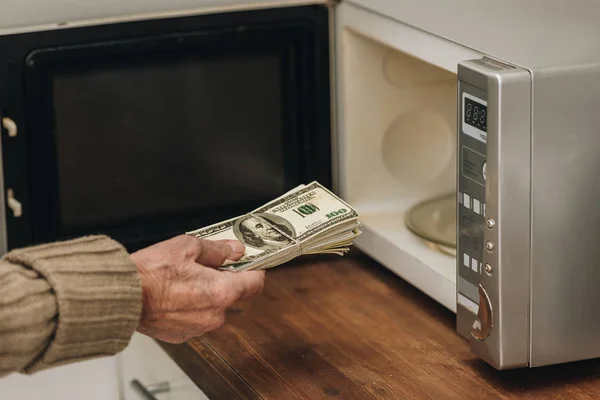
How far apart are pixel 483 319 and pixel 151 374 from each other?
1.53ft

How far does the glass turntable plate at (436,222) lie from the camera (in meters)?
1.27

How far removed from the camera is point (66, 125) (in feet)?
Answer: 4.26

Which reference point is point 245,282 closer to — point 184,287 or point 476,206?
point 184,287

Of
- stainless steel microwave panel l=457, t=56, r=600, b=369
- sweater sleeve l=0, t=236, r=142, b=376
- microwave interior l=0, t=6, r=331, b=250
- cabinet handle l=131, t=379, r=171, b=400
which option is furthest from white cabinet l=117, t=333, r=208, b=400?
stainless steel microwave panel l=457, t=56, r=600, b=369

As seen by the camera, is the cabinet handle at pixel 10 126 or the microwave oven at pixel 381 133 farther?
the cabinet handle at pixel 10 126

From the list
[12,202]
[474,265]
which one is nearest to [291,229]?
[474,265]

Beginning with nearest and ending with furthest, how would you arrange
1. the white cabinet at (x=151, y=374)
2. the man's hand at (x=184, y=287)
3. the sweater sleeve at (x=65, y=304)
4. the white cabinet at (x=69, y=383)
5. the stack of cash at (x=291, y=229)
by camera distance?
the sweater sleeve at (x=65, y=304) < the man's hand at (x=184, y=287) < the stack of cash at (x=291, y=229) < the white cabinet at (x=151, y=374) < the white cabinet at (x=69, y=383)

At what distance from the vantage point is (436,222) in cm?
135

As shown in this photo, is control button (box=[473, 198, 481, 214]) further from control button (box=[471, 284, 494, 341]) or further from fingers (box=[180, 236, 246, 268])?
fingers (box=[180, 236, 246, 268])

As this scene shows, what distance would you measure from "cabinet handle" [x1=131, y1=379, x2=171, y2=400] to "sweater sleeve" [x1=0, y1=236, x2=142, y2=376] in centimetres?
30

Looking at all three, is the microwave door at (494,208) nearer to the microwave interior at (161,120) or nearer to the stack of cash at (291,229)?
the stack of cash at (291,229)

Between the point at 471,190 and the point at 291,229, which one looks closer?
the point at 471,190

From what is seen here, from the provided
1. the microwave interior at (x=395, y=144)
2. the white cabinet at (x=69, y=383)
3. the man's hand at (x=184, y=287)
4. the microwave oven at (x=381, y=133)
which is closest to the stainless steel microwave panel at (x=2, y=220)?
the microwave oven at (x=381, y=133)

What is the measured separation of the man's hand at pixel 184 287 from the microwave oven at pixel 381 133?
23 centimetres
